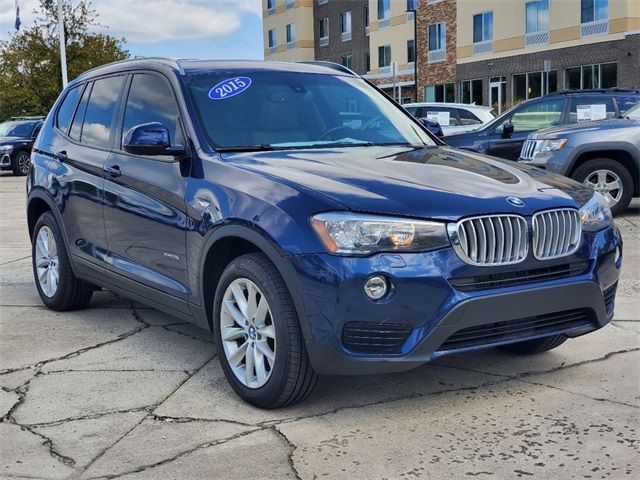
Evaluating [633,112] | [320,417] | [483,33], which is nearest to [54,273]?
[320,417]

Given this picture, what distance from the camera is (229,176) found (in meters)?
4.34

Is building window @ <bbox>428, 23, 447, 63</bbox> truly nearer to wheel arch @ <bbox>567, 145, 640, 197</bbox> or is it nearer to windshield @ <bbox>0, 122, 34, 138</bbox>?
windshield @ <bbox>0, 122, 34, 138</bbox>

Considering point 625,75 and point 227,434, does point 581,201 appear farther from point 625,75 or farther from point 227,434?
point 625,75

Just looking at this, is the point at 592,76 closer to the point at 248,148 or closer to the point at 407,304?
the point at 248,148

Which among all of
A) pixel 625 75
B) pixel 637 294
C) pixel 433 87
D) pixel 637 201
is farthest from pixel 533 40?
pixel 637 294

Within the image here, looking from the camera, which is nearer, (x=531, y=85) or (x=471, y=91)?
(x=531, y=85)

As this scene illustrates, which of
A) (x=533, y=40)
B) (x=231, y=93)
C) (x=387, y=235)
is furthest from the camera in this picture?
(x=533, y=40)

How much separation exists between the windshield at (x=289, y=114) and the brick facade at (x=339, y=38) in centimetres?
4992

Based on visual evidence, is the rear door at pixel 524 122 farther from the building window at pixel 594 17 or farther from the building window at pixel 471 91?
the building window at pixel 471 91

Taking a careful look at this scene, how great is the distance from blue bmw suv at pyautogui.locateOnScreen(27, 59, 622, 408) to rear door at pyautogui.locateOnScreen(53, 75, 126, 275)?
3 cm

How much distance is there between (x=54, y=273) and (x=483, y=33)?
122 feet

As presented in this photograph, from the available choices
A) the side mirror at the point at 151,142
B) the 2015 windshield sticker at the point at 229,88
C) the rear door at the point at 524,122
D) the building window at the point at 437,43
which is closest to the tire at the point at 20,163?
the rear door at the point at 524,122

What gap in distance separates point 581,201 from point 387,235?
1.16 metres

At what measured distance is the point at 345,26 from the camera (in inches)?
2258
